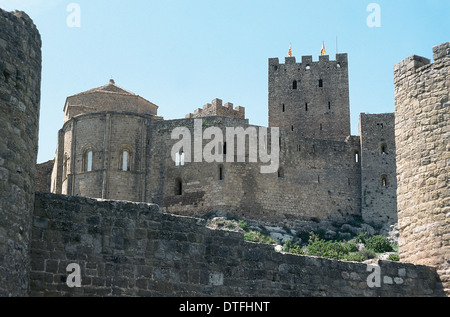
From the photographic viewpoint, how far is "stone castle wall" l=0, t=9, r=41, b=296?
30.4ft

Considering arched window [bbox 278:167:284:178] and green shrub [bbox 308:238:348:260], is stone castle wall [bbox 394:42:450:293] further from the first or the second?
arched window [bbox 278:167:284:178]

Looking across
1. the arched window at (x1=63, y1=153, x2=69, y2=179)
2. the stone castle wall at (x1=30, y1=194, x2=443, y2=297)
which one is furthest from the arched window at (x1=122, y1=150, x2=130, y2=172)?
the stone castle wall at (x1=30, y1=194, x2=443, y2=297)

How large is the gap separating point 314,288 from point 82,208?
11.2 ft

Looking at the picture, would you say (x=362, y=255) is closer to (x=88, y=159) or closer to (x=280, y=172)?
(x=280, y=172)

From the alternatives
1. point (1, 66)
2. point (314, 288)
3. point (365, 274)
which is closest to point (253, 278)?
point (314, 288)

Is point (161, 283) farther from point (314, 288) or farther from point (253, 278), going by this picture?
point (314, 288)

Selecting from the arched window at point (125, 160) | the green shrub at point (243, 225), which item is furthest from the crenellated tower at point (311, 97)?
the green shrub at point (243, 225)

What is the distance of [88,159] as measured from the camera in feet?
143

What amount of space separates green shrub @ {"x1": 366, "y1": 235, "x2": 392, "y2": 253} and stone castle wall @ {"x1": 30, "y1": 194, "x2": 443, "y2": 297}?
2687cm

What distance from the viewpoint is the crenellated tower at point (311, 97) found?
52.4 metres

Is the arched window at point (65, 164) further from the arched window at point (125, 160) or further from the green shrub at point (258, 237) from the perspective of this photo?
the green shrub at point (258, 237)

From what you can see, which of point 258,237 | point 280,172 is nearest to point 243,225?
point 258,237

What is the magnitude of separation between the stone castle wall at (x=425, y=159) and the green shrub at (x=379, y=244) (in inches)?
1012

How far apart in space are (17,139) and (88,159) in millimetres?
34178
